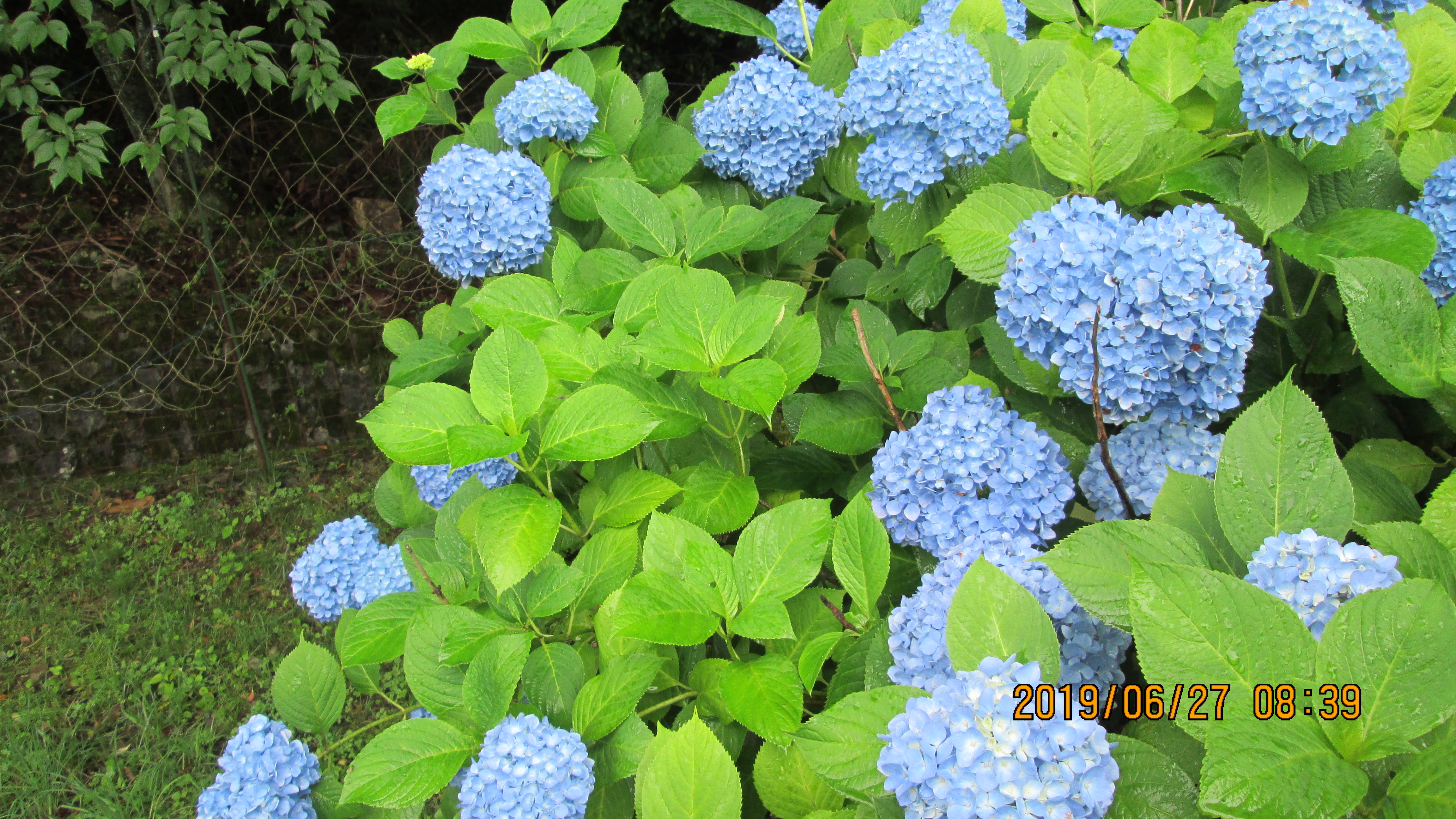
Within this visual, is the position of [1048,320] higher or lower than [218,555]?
higher

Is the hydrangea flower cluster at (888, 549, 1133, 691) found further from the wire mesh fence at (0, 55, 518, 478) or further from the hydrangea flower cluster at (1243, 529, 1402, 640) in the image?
the wire mesh fence at (0, 55, 518, 478)

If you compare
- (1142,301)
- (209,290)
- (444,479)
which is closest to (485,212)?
(444,479)

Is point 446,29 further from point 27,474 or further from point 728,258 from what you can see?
point 728,258

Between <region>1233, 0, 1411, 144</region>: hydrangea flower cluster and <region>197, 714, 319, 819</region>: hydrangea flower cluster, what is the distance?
4.86ft

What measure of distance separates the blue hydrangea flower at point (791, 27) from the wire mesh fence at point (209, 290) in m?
3.83

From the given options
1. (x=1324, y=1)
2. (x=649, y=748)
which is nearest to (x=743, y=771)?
(x=649, y=748)

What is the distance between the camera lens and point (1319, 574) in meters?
0.70

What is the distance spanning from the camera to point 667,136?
1.83 metres

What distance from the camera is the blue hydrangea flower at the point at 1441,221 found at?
105 cm

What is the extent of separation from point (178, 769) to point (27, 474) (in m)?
3.33

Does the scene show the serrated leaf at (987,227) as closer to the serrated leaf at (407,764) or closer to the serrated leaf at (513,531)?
the serrated leaf at (513,531)

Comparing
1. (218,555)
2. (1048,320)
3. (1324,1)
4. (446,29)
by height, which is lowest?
(218,555)

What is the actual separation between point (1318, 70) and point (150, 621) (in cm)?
475

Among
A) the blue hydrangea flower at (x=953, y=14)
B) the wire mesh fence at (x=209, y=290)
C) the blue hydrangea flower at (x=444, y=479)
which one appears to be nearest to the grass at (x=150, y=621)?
the wire mesh fence at (x=209, y=290)
